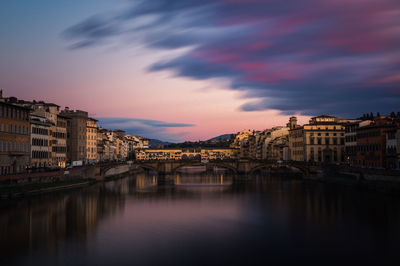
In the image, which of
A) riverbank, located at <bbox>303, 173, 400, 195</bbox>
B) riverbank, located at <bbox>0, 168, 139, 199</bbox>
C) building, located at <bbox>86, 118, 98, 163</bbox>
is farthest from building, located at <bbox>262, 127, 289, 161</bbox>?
riverbank, located at <bbox>0, 168, 139, 199</bbox>

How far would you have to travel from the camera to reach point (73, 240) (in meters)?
33.7

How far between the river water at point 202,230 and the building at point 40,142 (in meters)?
12.9

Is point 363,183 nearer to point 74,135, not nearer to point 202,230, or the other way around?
point 202,230

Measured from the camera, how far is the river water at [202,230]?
28875 millimetres

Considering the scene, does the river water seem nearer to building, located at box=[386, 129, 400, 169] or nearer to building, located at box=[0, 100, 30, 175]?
building, located at box=[386, 129, 400, 169]

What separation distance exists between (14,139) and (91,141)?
42.9 m

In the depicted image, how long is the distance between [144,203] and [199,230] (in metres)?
18.9

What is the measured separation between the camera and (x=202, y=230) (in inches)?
1485

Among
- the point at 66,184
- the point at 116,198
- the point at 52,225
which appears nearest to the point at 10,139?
the point at 66,184

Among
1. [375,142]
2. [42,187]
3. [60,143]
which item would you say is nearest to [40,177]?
[42,187]

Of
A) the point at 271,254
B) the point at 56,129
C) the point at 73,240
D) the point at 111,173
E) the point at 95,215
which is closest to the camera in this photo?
the point at 271,254

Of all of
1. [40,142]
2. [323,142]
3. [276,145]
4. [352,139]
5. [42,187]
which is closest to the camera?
[42,187]

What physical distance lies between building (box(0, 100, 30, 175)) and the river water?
8.24 meters

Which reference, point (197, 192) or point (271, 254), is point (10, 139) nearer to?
point (197, 192)
